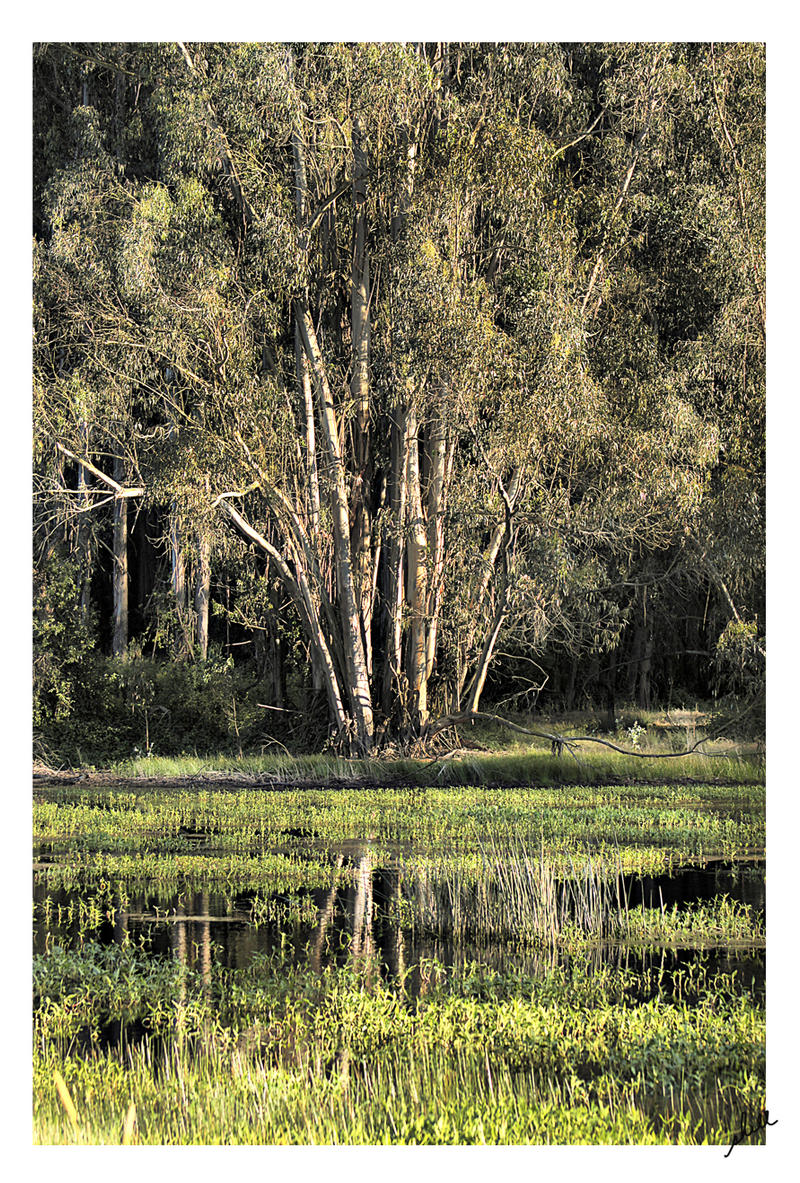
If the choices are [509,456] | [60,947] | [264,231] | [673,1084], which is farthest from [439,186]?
[673,1084]

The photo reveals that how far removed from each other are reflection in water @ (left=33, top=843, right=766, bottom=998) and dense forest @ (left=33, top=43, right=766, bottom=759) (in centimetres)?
268

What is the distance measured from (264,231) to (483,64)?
207 centimetres

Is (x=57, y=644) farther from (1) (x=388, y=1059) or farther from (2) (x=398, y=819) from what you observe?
(1) (x=388, y=1059)

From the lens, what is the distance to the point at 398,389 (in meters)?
10.3

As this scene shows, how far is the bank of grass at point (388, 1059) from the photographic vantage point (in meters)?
5.21

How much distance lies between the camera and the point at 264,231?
10305 millimetres

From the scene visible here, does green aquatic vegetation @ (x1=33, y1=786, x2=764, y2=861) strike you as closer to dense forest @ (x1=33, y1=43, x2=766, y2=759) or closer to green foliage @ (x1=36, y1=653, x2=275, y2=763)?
green foliage @ (x1=36, y1=653, x2=275, y2=763)
